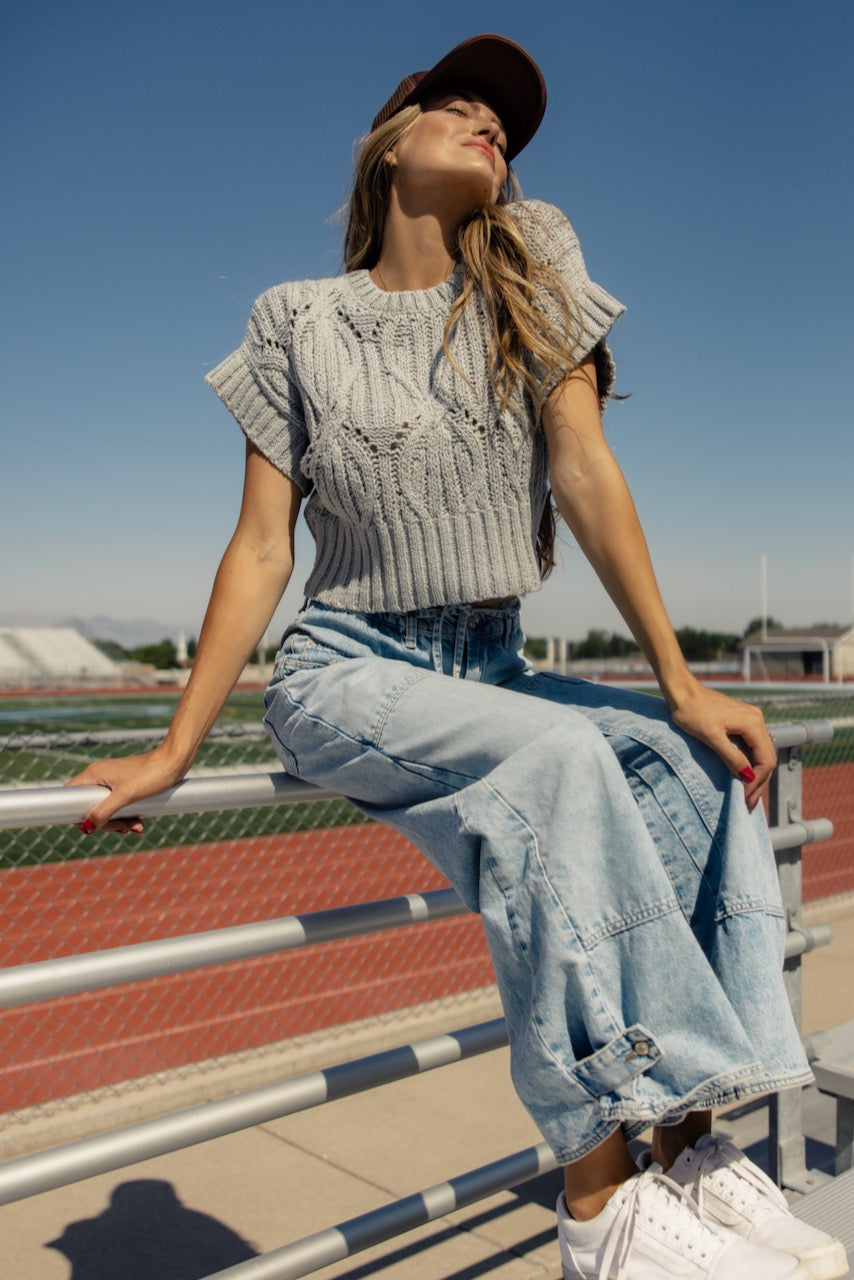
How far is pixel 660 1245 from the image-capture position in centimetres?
125

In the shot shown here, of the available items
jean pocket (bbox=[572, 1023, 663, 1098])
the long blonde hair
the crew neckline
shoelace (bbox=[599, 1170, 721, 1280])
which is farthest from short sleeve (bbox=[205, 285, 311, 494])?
shoelace (bbox=[599, 1170, 721, 1280])

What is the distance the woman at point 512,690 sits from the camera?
1219 mm

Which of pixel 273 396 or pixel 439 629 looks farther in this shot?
pixel 273 396

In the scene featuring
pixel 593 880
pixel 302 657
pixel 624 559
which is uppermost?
pixel 624 559

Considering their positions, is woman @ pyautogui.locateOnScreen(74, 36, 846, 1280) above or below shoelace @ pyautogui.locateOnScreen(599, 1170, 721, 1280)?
above

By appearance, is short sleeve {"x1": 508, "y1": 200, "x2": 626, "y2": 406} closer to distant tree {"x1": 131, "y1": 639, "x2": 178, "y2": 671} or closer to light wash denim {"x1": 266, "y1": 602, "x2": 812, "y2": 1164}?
light wash denim {"x1": 266, "y1": 602, "x2": 812, "y2": 1164}

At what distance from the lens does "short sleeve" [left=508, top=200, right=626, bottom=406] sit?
1.63m

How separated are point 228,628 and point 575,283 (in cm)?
74

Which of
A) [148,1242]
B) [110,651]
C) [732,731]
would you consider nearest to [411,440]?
[732,731]

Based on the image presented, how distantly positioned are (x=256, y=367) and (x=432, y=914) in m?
0.92

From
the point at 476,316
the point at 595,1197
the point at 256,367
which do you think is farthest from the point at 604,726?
the point at 256,367

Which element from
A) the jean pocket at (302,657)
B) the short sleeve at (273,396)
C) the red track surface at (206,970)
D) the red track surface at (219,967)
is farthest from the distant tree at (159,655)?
the jean pocket at (302,657)

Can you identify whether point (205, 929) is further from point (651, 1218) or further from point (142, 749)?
point (142, 749)

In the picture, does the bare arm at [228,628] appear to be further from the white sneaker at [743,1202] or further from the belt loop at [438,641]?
the white sneaker at [743,1202]
